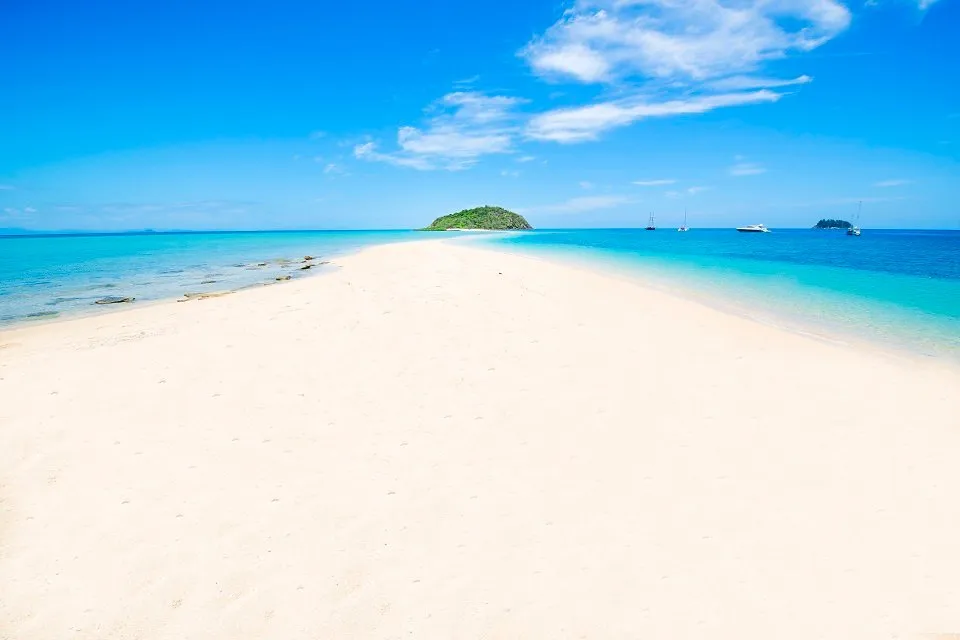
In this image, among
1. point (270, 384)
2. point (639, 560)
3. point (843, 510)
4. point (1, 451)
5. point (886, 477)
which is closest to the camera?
point (639, 560)

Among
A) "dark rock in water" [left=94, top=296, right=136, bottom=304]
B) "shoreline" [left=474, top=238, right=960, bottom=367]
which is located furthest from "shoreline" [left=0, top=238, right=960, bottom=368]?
"dark rock in water" [left=94, top=296, right=136, bottom=304]

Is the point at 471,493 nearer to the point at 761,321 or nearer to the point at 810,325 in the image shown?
the point at 761,321

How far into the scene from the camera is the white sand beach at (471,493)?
10.9 feet

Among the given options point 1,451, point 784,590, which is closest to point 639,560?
point 784,590

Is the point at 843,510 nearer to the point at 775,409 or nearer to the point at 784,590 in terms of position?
the point at 784,590

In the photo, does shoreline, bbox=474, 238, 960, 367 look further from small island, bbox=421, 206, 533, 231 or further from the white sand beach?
small island, bbox=421, 206, 533, 231

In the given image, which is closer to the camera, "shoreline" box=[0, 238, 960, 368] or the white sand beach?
the white sand beach

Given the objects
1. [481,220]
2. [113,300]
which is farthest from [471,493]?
[481,220]

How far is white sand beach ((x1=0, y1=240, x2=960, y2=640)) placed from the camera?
10.9ft

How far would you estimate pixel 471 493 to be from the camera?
4660 millimetres

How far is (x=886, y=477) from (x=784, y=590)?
2624 millimetres

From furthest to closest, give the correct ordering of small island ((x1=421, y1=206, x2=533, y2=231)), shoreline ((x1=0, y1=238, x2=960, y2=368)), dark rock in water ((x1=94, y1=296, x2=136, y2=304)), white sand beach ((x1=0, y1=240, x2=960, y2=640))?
small island ((x1=421, y1=206, x2=533, y2=231)), dark rock in water ((x1=94, y1=296, x2=136, y2=304)), shoreline ((x1=0, y1=238, x2=960, y2=368)), white sand beach ((x1=0, y1=240, x2=960, y2=640))

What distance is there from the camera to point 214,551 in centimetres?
381

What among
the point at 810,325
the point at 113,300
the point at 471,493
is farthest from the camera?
the point at 113,300
